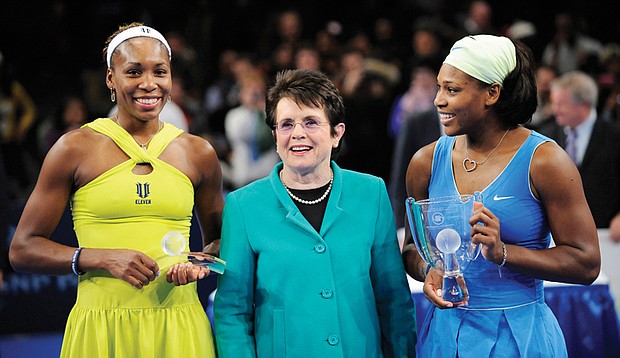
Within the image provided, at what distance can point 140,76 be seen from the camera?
120 inches

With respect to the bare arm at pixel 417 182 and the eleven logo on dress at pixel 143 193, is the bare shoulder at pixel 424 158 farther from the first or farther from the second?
the eleven logo on dress at pixel 143 193

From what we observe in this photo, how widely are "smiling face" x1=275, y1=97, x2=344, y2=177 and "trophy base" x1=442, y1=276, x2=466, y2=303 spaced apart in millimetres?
579

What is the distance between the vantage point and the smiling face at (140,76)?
3.04 meters

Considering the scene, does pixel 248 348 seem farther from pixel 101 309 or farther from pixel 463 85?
pixel 463 85

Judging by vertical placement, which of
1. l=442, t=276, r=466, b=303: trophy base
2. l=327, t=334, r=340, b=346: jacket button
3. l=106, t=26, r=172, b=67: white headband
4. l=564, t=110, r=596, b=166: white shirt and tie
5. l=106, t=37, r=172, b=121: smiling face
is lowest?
l=327, t=334, r=340, b=346: jacket button

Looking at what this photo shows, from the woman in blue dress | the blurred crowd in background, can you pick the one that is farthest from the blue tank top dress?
the blurred crowd in background

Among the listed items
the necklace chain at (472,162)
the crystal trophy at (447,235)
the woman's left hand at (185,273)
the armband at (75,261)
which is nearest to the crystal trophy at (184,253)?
the woman's left hand at (185,273)

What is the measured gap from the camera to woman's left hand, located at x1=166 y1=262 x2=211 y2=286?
2.79m

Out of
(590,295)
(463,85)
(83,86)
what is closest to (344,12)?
(83,86)

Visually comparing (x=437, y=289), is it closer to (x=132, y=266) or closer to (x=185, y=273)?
(x=185, y=273)

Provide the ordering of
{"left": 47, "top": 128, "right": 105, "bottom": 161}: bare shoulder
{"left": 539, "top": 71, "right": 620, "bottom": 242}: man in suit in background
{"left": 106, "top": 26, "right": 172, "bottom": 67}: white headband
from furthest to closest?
{"left": 539, "top": 71, "right": 620, "bottom": 242}: man in suit in background → {"left": 106, "top": 26, "right": 172, "bottom": 67}: white headband → {"left": 47, "top": 128, "right": 105, "bottom": 161}: bare shoulder

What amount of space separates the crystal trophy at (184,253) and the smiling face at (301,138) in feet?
1.31

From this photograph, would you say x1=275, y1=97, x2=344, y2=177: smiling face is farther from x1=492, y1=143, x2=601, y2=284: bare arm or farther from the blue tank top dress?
x1=492, y1=143, x2=601, y2=284: bare arm

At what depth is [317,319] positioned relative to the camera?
285 cm
